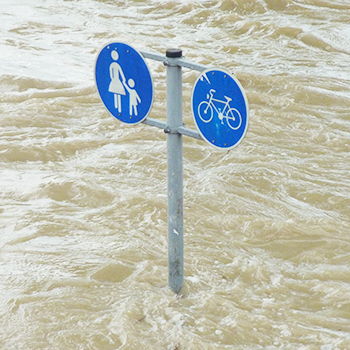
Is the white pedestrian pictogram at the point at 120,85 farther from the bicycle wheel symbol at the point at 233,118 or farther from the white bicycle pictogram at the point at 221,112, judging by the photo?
the bicycle wheel symbol at the point at 233,118

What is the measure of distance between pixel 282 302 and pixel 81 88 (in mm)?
3732

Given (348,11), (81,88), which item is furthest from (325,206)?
(348,11)

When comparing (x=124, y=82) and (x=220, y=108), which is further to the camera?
(x=124, y=82)

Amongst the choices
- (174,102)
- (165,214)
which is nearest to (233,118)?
(174,102)

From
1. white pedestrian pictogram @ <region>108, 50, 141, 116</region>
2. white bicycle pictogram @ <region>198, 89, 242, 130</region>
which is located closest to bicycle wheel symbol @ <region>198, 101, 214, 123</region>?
white bicycle pictogram @ <region>198, 89, 242, 130</region>

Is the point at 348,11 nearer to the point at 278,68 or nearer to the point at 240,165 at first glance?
the point at 278,68

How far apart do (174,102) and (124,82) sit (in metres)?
0.22

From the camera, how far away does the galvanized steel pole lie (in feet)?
8.22

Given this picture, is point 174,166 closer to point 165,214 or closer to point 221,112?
point 221,112

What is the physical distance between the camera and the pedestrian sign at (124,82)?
252cm

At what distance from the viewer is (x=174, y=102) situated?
8.32 feet

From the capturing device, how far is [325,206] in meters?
4.09

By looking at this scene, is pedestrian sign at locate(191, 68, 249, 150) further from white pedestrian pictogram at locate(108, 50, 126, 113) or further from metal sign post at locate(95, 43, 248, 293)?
white pedestrian pictogram at locate(108, 50, 126, 113)

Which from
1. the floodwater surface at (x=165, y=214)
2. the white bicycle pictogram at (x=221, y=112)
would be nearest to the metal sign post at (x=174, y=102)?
the white bicycle pictogram at (x=221, y=112)
